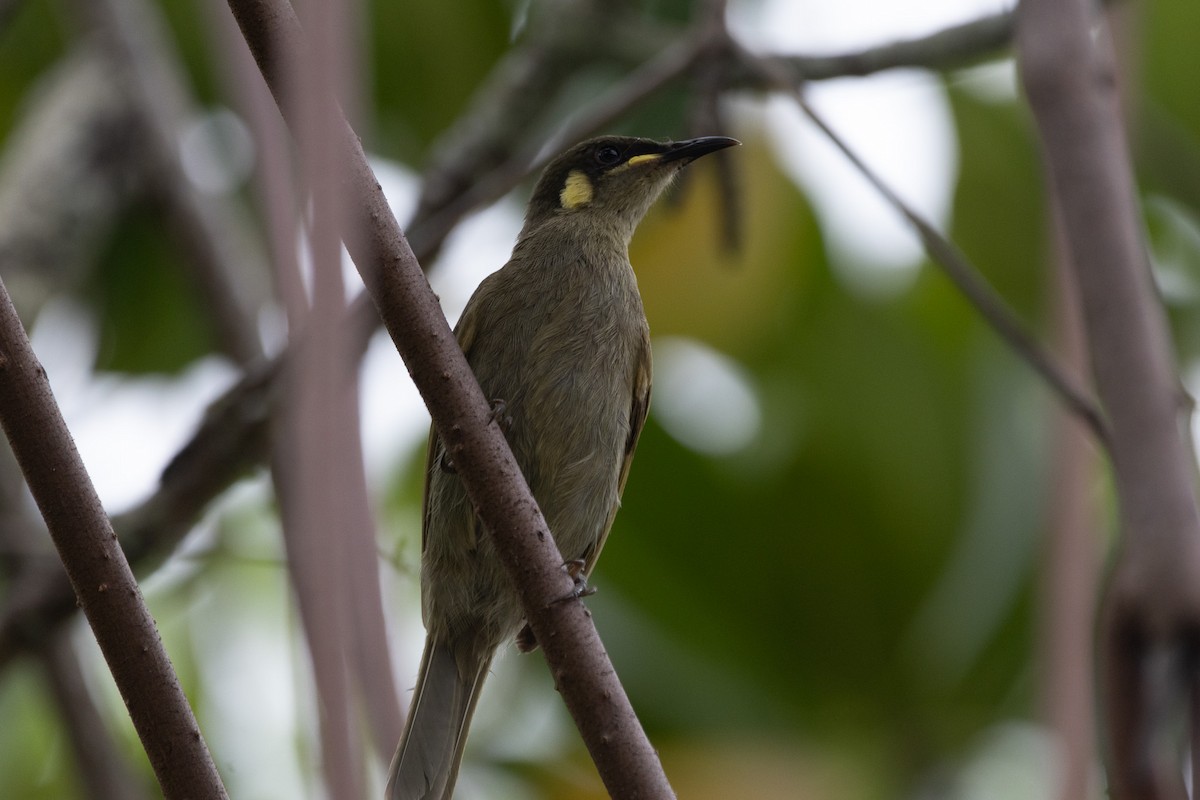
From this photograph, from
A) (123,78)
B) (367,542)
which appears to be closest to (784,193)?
(123,78)

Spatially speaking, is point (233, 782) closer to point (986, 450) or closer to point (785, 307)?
point (785, 307)

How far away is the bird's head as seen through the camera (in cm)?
484

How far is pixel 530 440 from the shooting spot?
13.2 ft

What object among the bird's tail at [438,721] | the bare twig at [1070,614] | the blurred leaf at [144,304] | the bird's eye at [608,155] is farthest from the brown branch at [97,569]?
the blurred leaf at [144,304]

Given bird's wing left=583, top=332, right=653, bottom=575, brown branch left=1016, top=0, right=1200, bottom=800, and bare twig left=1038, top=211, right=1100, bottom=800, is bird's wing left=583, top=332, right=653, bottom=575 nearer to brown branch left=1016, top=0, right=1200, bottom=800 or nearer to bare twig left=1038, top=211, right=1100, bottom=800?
bare twig left=1038, top=211, right=1100, bottom=800

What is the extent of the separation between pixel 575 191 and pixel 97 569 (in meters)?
3.23

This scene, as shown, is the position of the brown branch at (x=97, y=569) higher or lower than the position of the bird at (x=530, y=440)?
lower

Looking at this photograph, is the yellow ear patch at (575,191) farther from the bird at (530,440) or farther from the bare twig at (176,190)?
the bare twig at (176,190)

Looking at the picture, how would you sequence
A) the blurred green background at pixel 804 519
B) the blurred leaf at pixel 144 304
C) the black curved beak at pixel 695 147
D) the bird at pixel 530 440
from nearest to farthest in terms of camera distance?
the bird at pixel 530 440, the black curved beak at pixel 695 147, the blurred green background at pixel 804 519, the blurred leaf at pixel 144 304

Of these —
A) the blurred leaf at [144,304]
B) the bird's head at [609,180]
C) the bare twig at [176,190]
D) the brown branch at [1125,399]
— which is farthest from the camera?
the blurred leaf at [144,304]

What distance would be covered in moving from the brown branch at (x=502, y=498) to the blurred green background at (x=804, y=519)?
324 centimetres

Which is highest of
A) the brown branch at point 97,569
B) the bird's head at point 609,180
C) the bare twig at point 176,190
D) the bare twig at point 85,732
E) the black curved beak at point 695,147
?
the bare twig at point 176,190

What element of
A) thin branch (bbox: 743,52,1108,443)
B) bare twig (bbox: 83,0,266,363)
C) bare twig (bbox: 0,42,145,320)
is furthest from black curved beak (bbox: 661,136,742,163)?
bare twig (bbox: 0,42,145,320)

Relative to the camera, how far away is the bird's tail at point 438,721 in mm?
3775
